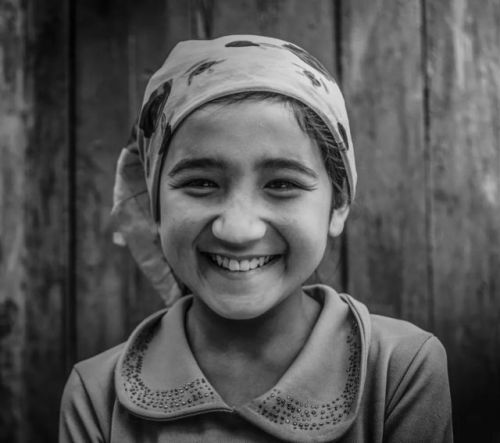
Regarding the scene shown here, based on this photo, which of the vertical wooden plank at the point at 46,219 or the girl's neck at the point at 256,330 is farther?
the vertical wooden plank at the point at 46,219

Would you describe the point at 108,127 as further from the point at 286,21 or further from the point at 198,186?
the point at 198,186

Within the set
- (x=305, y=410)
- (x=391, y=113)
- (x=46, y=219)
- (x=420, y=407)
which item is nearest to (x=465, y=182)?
(x=391, y=113)

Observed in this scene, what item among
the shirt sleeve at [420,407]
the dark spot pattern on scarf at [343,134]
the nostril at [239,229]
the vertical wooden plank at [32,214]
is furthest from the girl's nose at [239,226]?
the vertical wooden plank at [32,214]

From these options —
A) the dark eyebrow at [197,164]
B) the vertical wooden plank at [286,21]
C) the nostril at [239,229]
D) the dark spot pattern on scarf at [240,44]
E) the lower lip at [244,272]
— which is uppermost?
the vertical wooden plank at [286,21]

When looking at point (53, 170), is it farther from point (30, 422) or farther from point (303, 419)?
point (303, 419)

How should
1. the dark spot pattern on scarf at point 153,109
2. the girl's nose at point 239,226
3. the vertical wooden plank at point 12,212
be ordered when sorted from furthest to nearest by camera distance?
the vertical wooden plank at point 12,212
the dark spot pattern on scarf at point 153,109
the girl's nose at point 239,226

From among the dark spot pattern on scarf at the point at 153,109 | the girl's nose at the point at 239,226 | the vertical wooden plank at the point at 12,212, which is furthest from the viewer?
Result: the vertical wooden plank at the point at 12,212

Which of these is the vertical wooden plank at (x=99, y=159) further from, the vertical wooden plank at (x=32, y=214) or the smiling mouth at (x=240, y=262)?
the smiling mouth at (x=240, y=262)

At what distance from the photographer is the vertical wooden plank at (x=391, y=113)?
5.20 ft

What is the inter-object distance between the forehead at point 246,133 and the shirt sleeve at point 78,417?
1.65 feet

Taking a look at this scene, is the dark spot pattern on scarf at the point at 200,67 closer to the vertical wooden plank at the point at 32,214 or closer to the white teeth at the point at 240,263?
the white teeth at the point at 240,263

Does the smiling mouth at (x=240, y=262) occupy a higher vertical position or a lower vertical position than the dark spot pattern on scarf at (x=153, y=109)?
lower

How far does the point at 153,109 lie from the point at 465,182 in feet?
2.78

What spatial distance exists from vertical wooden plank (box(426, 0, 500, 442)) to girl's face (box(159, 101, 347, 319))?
0.61 m
